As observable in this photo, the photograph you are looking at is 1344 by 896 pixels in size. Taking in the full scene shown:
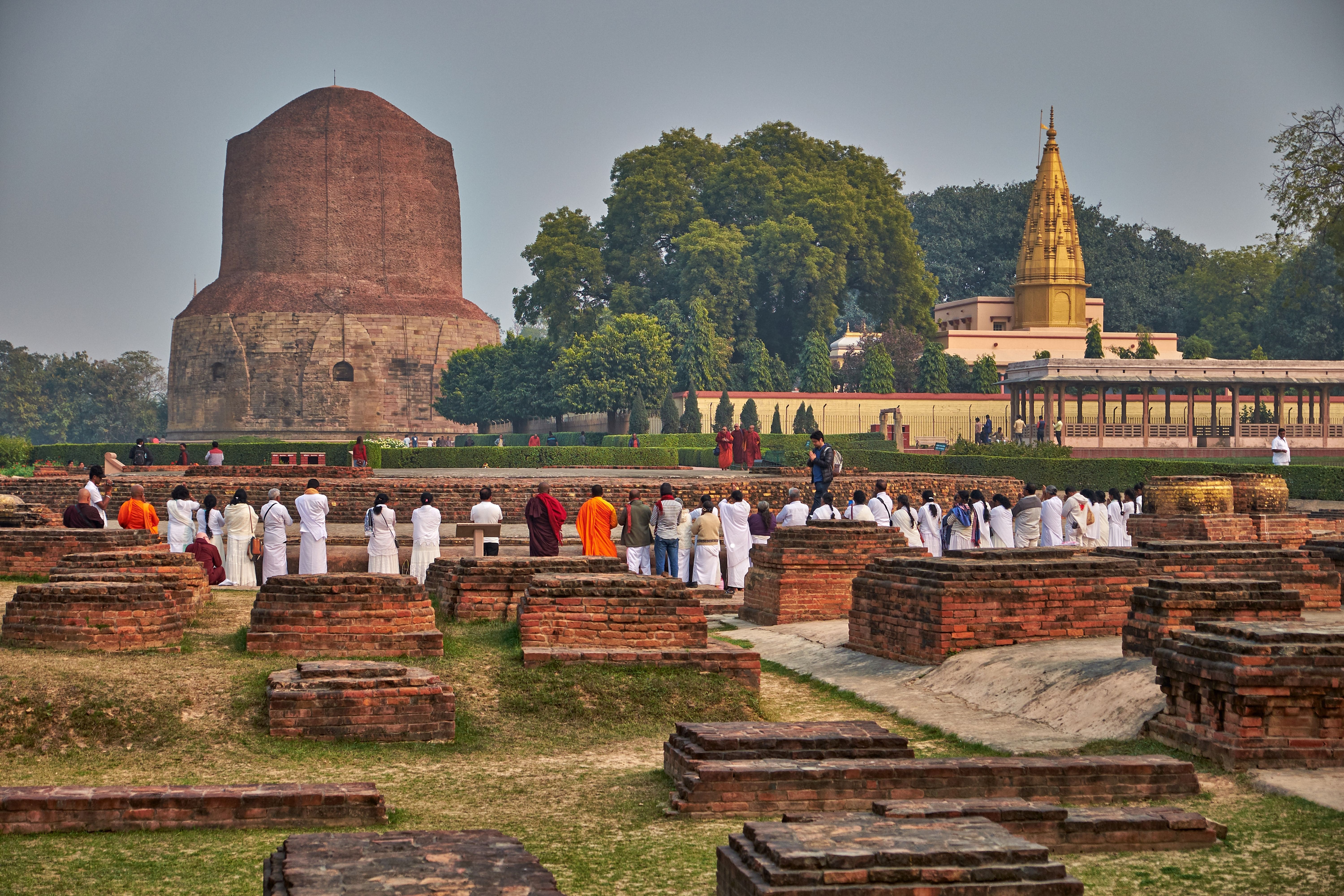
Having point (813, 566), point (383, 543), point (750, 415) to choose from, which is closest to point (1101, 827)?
point (813, 566)

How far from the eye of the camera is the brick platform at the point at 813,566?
32.0ft

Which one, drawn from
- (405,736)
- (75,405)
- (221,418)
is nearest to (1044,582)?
(405,736)

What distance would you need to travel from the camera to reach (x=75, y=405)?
59.5 m

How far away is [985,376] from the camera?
38.4 meters

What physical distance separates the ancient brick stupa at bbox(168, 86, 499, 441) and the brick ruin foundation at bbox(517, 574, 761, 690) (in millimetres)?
39498

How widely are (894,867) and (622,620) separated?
3.83 m

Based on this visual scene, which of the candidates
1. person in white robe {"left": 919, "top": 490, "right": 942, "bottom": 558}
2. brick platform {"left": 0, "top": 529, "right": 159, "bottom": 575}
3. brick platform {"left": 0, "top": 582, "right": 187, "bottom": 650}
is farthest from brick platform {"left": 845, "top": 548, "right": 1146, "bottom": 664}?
brick platform {"left": 0, "top": 529, "right": 159, "bottom": 575}

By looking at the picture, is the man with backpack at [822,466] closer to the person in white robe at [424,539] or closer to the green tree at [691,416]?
the person in white robe at [424,539]

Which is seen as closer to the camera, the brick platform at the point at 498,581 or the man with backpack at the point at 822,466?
the brick platform at the point at 498,581

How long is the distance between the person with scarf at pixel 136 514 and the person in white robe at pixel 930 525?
681cm

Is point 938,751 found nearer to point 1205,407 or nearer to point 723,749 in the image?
point 723,749

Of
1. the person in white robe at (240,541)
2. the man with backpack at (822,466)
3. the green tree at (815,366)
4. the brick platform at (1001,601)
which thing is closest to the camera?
the brick platform at (1001,601)

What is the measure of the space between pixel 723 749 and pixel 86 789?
2.05 metres

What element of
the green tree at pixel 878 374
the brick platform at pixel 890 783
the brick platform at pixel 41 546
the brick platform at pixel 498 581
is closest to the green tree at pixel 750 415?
the green tree at pixel 878 374
